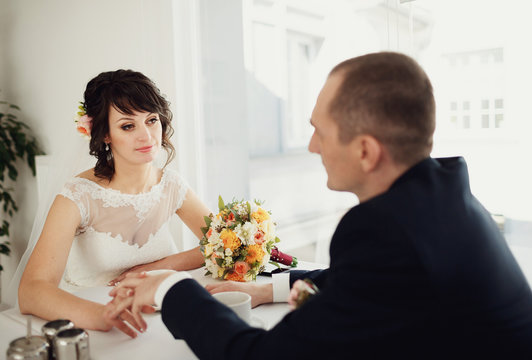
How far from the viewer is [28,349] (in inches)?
39.9

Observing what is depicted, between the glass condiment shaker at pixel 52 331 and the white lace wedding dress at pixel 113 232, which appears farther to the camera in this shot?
the white lace wedding dress at pixel 113 232

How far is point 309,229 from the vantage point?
12.7ft

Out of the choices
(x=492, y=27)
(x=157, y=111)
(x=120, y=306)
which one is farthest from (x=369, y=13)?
(x=120, y=306)

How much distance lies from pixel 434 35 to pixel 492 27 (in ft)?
0.94

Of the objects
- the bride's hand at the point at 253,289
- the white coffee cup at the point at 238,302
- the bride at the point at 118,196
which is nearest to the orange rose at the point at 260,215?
the bride's hand at the point at 253,289

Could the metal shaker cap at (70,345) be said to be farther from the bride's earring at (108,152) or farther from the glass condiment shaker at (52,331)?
the bride's earring at (108,152)

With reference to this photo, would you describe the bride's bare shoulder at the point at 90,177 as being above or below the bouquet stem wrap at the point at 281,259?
above

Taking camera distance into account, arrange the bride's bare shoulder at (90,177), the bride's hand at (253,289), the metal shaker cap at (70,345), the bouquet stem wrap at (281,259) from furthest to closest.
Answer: the bride's bare shoulder at (90,177)
the bouquet stem wrap at (281,259)
the bride's hand at (253,289)
the metal shaker cap at (70,345)

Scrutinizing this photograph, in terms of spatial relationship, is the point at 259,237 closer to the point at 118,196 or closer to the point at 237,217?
the point at 237,217

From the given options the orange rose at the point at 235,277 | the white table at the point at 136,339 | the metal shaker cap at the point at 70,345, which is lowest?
the white table at the point at 136,339

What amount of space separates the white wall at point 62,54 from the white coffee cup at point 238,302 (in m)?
2.12

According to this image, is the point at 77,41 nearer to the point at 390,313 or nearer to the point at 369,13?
the point at 369,13

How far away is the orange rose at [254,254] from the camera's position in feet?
5.60

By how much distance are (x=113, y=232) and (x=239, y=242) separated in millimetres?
782
